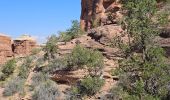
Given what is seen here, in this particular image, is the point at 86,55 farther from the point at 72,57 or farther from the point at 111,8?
the point at 111,8

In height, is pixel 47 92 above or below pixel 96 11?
below

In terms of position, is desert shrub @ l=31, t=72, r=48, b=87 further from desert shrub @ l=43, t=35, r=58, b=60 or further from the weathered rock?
the weathered rock

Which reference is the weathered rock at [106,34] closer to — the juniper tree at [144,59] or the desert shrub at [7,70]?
the desert shrub at [7,70]

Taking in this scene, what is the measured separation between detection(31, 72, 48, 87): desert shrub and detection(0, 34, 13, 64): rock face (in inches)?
508

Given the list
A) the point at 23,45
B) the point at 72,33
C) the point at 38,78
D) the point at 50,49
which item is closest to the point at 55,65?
the point at 38,78

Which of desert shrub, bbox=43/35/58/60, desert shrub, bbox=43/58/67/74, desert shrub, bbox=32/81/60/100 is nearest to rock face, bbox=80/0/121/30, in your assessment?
desert shrub, bbox=43/35/58/60

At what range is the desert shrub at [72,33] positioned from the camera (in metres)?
36.6

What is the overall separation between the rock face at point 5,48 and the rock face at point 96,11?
329 inches

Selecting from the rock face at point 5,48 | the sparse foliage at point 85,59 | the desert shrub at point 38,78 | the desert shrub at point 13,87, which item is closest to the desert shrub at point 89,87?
the sparse foliage at point 85,59

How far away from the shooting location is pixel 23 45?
1716 inches

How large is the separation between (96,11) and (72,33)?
3.88 meters

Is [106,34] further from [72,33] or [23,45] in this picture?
[23,45]

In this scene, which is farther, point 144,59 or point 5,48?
point 5,48

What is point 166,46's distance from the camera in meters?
23.5
